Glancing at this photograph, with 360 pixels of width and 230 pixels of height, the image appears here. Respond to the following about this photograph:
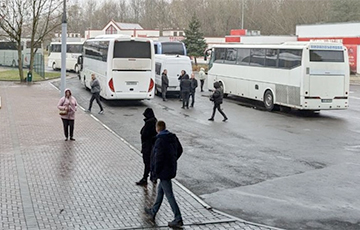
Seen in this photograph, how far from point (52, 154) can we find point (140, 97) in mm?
12411

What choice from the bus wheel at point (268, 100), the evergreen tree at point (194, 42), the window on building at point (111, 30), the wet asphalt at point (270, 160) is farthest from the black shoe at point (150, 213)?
the window on building at point (111, 30)

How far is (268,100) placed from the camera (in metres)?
26.4

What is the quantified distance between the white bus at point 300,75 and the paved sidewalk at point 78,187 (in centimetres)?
959

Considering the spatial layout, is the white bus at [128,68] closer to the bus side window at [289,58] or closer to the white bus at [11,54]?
the bus side window at [289,58]

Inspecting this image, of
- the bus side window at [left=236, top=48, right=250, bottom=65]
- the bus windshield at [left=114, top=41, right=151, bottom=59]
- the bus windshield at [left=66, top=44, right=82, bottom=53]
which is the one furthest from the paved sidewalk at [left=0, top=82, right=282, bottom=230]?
the bus windshield at [left=66, top=44, right=82, bottom=53]

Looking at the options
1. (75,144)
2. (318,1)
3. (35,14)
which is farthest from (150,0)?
(75,144)

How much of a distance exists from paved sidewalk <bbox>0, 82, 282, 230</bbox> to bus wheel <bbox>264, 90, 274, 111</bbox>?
10.0 meters

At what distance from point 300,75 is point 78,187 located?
1487 centimetres

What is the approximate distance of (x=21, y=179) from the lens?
454 inches

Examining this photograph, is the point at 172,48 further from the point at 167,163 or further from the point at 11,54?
the point at 167,163

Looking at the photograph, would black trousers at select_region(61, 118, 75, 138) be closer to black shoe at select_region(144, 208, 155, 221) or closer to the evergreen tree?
black shoe at select_region(144, 208, 155, 221)

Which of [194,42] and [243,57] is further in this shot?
[194,42]

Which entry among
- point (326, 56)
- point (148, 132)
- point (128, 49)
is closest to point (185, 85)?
point (128, 49)

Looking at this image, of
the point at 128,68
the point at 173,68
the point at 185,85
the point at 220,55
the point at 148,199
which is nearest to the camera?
the point at 148,199
